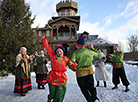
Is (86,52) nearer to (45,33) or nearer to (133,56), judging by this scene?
(45,33)

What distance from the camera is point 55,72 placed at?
286 cm

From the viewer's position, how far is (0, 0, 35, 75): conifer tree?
28.2 feet

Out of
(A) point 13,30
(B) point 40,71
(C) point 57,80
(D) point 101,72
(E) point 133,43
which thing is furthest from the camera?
(E) point 133,43

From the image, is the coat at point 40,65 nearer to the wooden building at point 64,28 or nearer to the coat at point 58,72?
the coat at point 58,72

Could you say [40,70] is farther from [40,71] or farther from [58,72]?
[58,72]

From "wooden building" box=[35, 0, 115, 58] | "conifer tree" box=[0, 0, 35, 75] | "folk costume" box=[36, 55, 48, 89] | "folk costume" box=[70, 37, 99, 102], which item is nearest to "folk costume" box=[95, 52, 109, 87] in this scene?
"folk costume" box=[70, 37, 99, 102]

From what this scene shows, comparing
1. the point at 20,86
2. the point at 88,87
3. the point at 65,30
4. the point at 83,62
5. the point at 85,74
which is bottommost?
the point at 20,86

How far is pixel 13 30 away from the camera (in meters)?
8.83

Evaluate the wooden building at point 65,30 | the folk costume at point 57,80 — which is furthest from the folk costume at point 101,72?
the wooden building at point 65,30

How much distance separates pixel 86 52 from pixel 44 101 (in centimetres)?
223

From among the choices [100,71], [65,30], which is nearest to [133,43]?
[65,30]

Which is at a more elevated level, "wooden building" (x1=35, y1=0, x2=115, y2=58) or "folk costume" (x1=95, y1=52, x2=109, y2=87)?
"wooden building" (x1=35, y1=0, x2=115, y2=58)

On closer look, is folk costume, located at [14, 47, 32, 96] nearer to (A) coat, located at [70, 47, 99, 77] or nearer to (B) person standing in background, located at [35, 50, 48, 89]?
(B) person standing in background, located at [35, 50, 48, 89]

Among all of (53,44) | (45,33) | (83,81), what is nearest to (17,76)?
(83,81)
